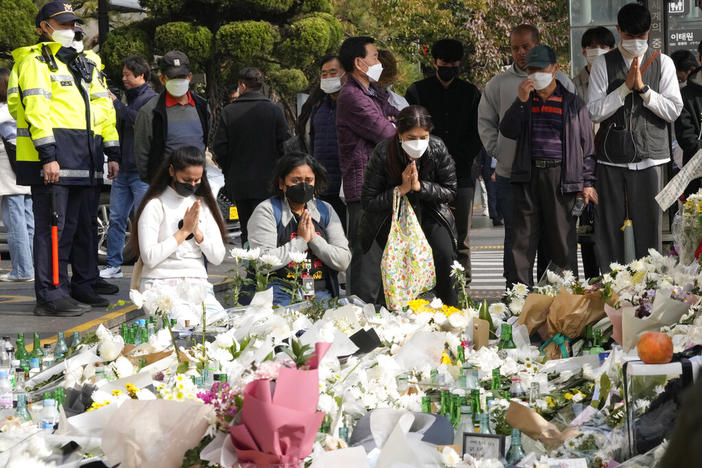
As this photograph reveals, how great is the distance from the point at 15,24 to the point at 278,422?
23728 mm

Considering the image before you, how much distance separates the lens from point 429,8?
28.2 meters

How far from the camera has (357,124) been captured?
310 inches

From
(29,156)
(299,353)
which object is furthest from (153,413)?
(29,156)

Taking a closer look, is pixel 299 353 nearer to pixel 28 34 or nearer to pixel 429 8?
pixel 28 34

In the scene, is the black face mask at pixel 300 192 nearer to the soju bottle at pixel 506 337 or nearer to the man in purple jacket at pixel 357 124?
the man in purple jacket at pixel 357 124

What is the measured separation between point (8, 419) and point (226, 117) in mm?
5951

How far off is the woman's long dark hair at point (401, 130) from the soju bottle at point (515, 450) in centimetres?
376

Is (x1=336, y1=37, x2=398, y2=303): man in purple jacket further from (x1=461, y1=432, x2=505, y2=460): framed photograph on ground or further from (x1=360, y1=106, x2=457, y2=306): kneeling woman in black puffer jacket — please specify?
(x1=461, y1=432, x2=505, y2=460): framed photograph on ground

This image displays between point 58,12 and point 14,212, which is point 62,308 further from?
point 14,212

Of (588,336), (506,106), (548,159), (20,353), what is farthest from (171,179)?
(588,336)

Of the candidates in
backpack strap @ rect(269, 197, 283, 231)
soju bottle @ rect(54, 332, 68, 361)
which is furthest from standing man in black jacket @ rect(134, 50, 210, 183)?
soju bottle @ rect(54, 332, 68, 361)

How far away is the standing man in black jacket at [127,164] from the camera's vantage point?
997cm

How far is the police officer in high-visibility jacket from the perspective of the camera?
25.5 feet

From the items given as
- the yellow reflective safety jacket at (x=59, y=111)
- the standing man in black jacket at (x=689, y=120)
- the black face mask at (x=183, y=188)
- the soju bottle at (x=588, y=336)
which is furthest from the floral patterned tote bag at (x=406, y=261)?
the standing man in black jacket at (x=689, y=120)
